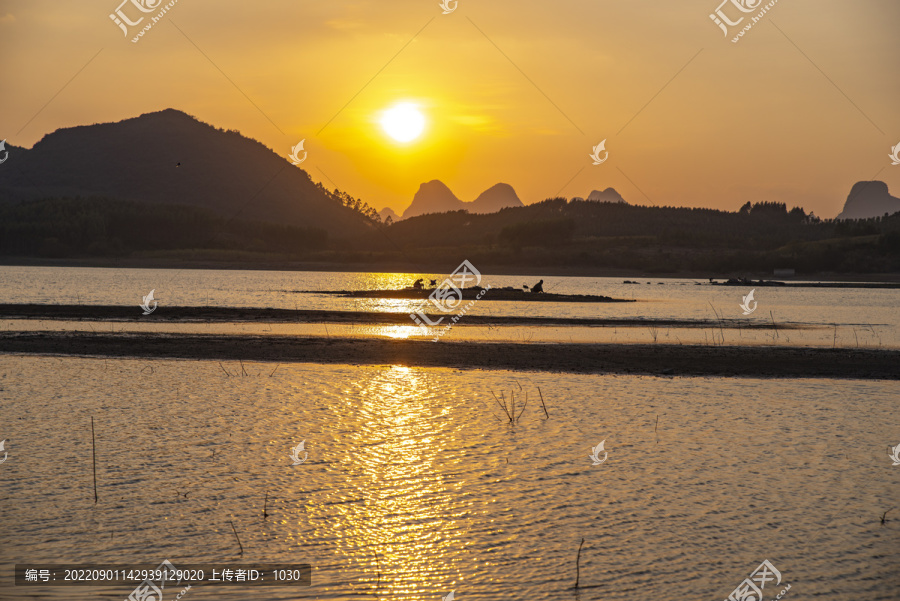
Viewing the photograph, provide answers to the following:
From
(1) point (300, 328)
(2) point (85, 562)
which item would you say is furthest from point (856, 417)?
(1) point (300, 328)

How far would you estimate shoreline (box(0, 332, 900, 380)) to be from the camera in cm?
2798

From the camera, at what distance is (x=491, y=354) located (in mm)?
31156

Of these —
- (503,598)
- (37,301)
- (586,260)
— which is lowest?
(503,598)

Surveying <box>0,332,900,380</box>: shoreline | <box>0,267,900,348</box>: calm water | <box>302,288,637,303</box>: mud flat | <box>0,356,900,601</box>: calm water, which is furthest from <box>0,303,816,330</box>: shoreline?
<box>0,356,900,601</box>: calm water

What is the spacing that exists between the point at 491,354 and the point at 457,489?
18214 mm

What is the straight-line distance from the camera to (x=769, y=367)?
2869cm

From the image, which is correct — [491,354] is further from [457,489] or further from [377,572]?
[377,572]

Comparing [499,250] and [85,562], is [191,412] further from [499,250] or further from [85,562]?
[499,250]

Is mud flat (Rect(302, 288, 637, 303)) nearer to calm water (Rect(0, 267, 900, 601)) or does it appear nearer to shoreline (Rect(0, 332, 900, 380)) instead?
shoreline (Rect(0, 332, 900, 380))

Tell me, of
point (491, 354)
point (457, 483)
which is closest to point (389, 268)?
point (491, 354)

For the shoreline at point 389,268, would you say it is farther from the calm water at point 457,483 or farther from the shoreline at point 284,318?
the calm water at point 457,483

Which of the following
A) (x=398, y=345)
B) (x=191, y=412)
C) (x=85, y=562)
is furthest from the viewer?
(x=398, y=345)

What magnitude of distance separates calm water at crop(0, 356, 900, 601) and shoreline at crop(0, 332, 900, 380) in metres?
5.86

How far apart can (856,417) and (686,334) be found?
2056 cm
